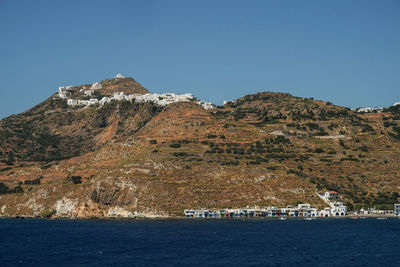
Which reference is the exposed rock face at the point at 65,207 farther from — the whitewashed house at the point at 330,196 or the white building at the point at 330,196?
the whitewashed house at the point at 330,196

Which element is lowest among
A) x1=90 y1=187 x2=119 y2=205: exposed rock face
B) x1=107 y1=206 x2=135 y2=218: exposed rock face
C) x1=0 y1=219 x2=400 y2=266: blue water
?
x1=0 y1=219 x2=400 y2=266: blue water

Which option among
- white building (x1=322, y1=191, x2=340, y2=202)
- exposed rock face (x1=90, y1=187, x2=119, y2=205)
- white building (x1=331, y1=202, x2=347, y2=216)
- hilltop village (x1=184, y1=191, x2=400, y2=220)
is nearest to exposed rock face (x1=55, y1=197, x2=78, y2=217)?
exposed rock face (x1=90, y1=187, x2=119, y2=205)

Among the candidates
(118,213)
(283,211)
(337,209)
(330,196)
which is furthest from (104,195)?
(337,209)

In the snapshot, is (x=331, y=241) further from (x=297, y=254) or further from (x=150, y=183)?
(x=150, y=183)

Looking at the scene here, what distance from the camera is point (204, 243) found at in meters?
109

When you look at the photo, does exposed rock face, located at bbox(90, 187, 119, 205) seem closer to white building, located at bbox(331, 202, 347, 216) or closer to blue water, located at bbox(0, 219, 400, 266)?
blue water, located at bbox(0, 219, 400, 266)

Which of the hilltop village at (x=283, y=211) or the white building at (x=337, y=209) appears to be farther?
the white building at (x=337, y=209)

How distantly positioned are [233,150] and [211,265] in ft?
367

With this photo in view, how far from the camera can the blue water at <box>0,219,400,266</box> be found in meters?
90.9

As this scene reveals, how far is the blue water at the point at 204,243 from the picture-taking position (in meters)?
90.9

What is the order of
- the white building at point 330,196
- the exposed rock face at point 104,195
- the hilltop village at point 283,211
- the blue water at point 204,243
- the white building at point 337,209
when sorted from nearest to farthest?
1. the blue water at point 204,243
2. the hilltop village at point 283,211
3. the exposed rock face at point 104,195
4. the white building at point 337,209
5. the white building at point 330,196

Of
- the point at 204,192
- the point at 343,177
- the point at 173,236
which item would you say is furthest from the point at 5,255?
the point at 343,177

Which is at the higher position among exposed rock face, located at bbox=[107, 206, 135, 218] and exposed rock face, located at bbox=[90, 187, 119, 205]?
exposed rock face, located at bbox=[90, 187, 119, 205]

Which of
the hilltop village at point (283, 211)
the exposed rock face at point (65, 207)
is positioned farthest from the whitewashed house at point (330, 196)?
the exposed rock face at point (65, 207)
